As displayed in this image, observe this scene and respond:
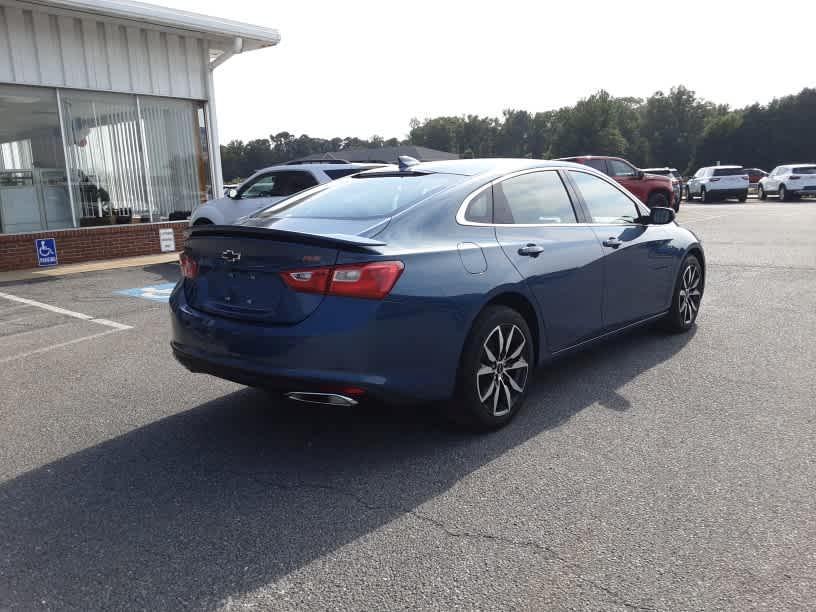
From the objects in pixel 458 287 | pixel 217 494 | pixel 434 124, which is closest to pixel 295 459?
pixel 217 494

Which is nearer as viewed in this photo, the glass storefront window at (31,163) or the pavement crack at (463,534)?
the pavement crack at (463,534)

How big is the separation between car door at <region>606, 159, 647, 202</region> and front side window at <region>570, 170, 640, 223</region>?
610 inches

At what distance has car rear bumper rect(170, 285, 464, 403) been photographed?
337 cm

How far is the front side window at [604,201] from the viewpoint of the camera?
5160 millimetres

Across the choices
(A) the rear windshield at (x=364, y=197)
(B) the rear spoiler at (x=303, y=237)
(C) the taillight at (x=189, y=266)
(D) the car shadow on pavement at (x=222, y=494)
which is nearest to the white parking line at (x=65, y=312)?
(D) the car shadow on pavement at (x=222, y=494)

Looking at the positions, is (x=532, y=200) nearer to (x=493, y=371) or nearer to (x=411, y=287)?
(x=493, y=371)

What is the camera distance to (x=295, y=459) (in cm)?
374

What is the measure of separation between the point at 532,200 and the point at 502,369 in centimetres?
123

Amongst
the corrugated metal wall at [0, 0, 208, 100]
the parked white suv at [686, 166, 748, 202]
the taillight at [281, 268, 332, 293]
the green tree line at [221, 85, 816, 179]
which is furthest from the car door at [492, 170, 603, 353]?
the green tree line at [221, 85, 816, 179]

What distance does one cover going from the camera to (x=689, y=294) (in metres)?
6.34

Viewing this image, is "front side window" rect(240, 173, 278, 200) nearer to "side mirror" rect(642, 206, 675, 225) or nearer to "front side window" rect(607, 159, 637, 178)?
"side mirror" rect(642, 206, 675, 225)

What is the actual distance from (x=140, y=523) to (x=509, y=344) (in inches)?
86.2

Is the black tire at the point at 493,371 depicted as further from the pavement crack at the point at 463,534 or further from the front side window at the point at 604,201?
the front side window at the point at 604,201

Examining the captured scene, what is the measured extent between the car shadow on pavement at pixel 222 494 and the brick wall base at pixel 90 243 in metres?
7.86
